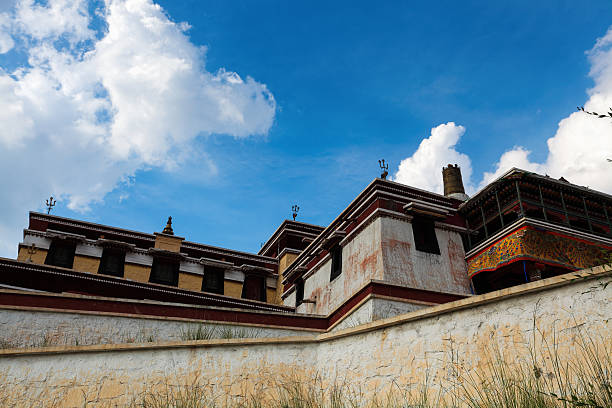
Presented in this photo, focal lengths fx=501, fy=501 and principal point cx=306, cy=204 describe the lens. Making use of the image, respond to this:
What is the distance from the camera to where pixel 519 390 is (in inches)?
255

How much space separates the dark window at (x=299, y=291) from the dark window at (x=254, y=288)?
11.2 feet

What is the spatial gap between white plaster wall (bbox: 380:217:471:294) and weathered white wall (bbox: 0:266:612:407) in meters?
8.06

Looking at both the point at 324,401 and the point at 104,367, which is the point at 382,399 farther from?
the point at 104,367

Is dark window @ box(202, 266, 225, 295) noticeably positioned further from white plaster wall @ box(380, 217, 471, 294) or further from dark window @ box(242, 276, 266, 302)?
white plaster wall @ box(380, 217, 471, 294)

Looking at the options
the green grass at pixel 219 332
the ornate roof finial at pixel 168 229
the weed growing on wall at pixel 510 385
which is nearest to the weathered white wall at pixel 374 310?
the green grass at pixel 219 332

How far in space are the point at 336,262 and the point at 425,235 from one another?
180 inches

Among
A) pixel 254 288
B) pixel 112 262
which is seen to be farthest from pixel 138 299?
pixel 254 288

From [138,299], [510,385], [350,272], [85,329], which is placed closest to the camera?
[510,385]

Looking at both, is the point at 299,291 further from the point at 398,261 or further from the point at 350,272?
the point at 398,261

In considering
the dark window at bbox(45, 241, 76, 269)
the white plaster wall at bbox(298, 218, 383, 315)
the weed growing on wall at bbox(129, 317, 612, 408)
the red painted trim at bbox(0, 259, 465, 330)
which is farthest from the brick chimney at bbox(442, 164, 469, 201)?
the dark window at bbox(45, 241, 76, 269)

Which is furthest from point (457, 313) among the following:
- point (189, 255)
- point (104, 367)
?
point (189, 255)

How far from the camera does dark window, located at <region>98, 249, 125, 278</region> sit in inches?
1077

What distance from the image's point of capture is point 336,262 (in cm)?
2352

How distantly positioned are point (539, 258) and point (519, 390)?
1264 centimetres
